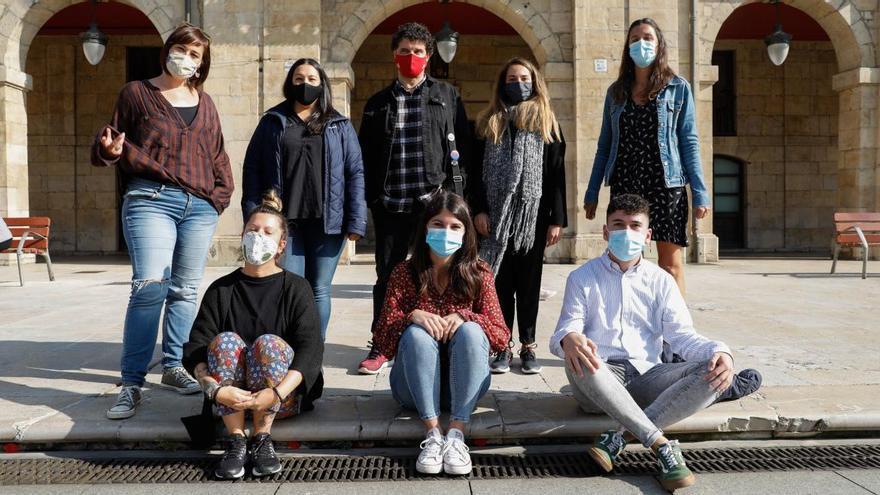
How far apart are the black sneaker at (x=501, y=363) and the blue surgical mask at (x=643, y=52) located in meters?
1.78

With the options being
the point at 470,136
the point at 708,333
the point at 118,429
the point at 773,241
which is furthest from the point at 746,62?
the point at 118,429

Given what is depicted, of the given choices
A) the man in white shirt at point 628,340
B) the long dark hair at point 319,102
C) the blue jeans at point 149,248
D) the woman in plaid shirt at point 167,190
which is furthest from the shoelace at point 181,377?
the man in white shirt at point 628,340

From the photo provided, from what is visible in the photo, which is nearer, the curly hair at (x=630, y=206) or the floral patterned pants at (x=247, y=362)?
the floral patterned pants at (x=247, y=362)

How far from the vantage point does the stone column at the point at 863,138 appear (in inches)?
467

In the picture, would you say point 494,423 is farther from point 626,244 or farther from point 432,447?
point 626,244

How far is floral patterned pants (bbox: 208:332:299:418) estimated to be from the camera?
2885 mm

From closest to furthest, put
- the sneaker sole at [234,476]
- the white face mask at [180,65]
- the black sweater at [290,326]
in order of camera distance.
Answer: the sneaker sole at [234,476]
the black sweater at [290,326]
the white face mask at [180,65]

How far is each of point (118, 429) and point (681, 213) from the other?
309 centimetres

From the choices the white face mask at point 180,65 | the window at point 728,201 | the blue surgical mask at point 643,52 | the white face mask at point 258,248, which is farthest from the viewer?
the window at point 728,201

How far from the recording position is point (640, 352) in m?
3.16

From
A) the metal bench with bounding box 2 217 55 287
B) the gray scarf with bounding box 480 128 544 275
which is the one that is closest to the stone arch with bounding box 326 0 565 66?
the metal bench with bounding box 2 217 55 287

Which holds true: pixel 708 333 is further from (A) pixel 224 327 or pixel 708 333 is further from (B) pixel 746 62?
(B) pixel 746 62

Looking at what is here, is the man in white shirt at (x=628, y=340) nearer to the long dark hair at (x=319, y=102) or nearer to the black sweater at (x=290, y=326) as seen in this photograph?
the black sweater at (x=290, y=326)

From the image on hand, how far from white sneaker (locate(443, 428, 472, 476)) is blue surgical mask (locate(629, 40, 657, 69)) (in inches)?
93.1
